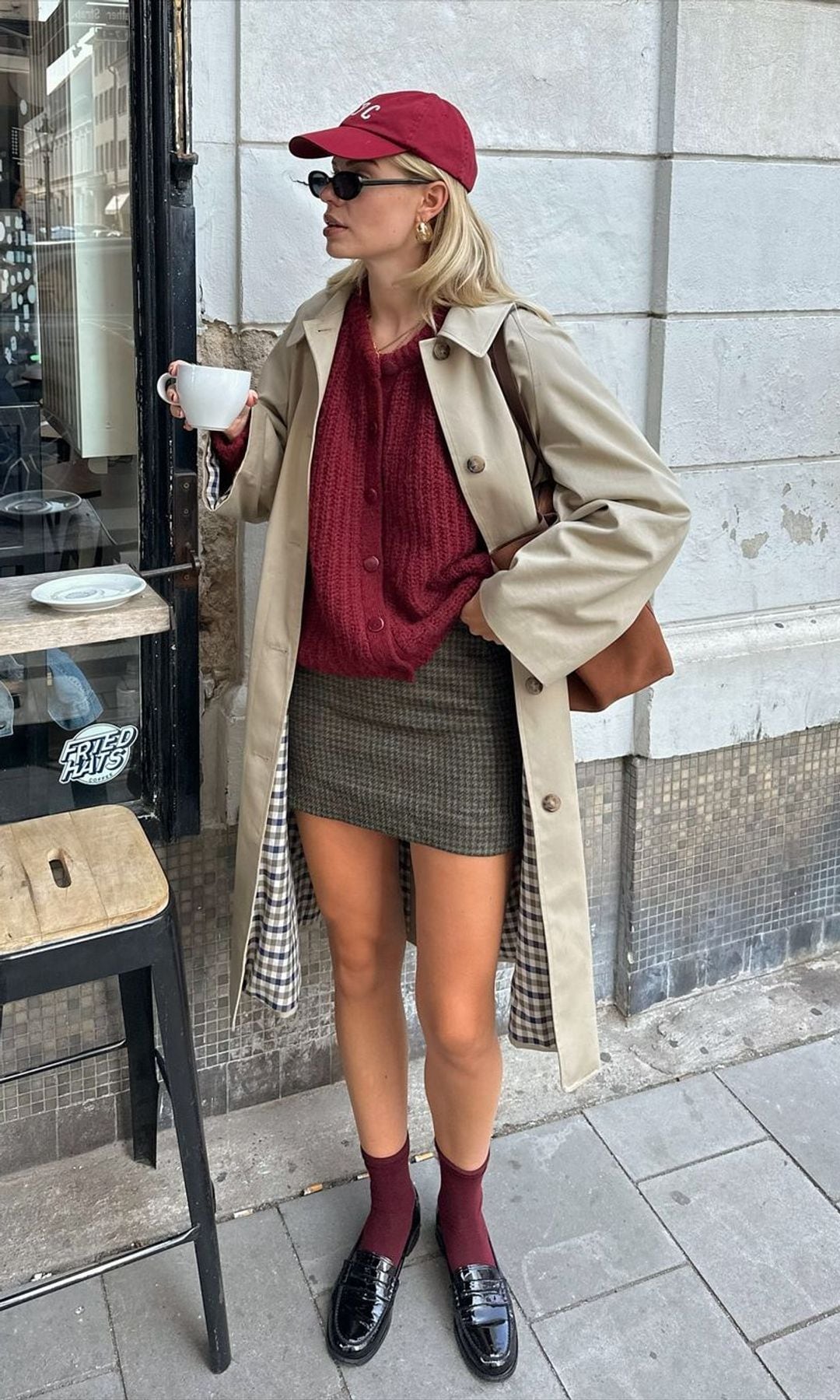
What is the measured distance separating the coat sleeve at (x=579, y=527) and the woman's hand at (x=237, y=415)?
0.47 metres

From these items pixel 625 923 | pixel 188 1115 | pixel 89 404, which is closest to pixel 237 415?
pixel 89 404

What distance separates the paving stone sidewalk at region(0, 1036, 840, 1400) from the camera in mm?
2285

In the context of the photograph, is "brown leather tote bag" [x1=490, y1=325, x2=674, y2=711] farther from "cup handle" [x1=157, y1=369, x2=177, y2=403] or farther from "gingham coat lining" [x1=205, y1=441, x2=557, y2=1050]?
"cup handle" [x1=157, y1=369, x2=177, y2=403]

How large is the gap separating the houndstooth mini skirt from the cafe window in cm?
53

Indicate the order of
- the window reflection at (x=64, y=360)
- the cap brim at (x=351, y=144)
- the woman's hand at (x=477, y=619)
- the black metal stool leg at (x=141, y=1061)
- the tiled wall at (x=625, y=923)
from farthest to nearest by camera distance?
the tiled wall at (x=625, y=923), the black metal stool leg at (x=141, y=1061), the window reflection at (x=64, y=360), the woman's hand at (x=477, y=619), the cap brim at (x=351, y=144)

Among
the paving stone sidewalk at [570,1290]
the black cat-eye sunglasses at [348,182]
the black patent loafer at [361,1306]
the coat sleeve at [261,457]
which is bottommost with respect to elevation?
the paving stone sidewalk at [570,1290]

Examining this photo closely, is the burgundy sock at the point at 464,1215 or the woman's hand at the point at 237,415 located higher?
the woman's hand at the point at 237,415

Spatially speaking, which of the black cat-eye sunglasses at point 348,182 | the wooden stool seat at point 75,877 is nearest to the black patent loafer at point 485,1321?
the wooden stool seat at point 75,877

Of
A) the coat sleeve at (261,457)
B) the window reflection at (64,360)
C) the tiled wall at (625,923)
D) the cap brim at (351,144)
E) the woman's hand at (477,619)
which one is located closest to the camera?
the cap brim at (351,144)

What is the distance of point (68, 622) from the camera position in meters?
2.01

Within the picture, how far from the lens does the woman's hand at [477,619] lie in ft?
6.66

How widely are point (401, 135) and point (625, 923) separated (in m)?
2.08

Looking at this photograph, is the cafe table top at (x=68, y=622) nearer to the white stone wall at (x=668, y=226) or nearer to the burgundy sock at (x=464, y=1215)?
the white stone wall at (x=668, y=226)

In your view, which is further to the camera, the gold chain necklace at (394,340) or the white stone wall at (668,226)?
the white stone wall at (668,226)
